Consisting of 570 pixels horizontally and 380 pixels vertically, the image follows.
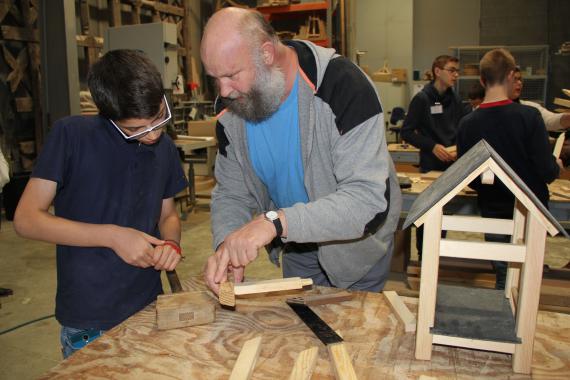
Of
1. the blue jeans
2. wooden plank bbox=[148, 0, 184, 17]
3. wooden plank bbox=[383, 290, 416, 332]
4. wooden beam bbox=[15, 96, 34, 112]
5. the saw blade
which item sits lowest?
the blue jeans

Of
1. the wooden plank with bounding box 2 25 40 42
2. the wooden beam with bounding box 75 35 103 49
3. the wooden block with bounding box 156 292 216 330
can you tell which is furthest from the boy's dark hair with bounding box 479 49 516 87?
the wooden beam with bounding box 75 35 103 49

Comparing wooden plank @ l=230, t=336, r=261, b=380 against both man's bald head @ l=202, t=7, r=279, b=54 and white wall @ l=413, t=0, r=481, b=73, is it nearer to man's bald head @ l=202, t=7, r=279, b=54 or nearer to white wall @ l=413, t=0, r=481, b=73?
man's bald head @ l=202, t=7, r=279, b=54

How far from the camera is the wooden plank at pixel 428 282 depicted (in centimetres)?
113

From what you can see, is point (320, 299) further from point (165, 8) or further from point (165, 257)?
point (165, 8)

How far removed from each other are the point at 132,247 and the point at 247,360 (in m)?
0.62

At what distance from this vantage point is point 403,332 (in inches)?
51.4

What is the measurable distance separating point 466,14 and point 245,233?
1006 centimetres

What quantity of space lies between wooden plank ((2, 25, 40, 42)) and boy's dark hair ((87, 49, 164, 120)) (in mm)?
5070

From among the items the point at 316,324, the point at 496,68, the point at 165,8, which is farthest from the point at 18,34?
the point at 316,324

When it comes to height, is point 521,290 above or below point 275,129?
below

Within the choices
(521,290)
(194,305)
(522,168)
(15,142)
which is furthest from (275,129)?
(15,142)

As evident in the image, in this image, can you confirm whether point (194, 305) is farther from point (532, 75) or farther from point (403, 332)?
point (532, 75)

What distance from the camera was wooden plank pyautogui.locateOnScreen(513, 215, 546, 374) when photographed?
1097 mm

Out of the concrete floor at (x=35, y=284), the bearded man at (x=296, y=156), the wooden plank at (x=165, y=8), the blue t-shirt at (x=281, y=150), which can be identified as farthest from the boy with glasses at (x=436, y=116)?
the wooden plank at (x=165, y=8)
